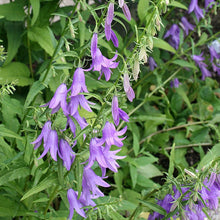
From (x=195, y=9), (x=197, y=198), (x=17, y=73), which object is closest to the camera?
(x=197, y=198)

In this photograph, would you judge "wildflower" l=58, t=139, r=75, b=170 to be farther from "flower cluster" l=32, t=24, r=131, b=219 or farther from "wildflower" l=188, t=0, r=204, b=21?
"wildflower" l=188, t=0, r=204, b=21

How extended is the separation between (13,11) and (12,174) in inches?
58.1

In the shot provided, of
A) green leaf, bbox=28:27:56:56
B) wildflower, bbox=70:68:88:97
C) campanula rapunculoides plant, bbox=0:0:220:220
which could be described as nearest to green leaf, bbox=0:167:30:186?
campanula rapunculoides plant, bbox=0:0:220:220

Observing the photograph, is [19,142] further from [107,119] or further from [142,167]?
[142,167]

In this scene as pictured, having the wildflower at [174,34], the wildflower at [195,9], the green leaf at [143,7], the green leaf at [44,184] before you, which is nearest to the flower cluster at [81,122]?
the green leaf at [44,184]

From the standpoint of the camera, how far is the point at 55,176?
1847 millimetres

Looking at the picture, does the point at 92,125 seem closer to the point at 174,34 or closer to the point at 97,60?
the point at 97,60

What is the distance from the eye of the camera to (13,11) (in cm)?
295

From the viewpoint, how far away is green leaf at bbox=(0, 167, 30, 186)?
1.99m

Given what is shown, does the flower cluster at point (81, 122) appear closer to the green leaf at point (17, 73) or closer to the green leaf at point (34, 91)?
the green leaf at point (34, 91)

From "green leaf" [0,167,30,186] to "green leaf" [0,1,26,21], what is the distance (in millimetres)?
1350

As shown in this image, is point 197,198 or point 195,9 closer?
point 197,198

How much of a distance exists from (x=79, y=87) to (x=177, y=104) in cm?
273

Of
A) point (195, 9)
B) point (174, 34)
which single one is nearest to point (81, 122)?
point (195, 9)
